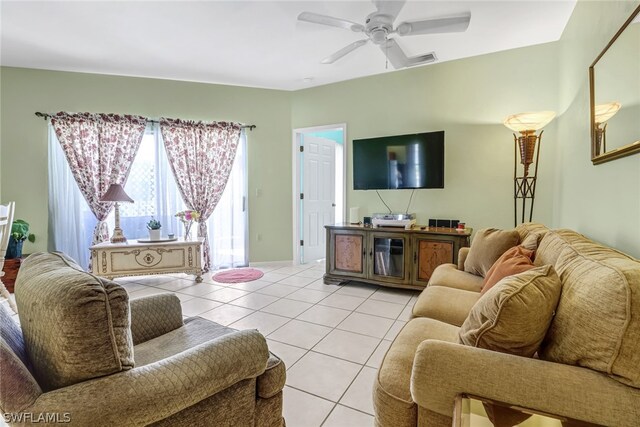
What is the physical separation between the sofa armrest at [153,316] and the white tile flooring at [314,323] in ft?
2.47

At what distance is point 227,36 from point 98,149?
7.64 ft

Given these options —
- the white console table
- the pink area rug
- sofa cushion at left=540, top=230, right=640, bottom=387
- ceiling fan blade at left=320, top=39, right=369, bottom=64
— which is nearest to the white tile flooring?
the pink area rug

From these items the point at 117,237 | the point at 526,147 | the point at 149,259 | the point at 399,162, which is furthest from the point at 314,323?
the point at 117,237

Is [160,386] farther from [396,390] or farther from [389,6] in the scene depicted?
[389,6]

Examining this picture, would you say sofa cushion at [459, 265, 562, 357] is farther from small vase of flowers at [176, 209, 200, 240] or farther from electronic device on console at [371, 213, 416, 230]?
small vase of flowers at [176, 209, 200, 240]

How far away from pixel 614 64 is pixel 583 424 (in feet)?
5.91

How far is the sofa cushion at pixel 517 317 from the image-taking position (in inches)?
39.6

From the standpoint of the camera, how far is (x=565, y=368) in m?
0.92

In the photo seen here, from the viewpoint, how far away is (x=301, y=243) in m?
4.92

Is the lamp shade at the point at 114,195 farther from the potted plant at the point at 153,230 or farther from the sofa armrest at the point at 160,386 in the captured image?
the sofa armrest at the point at 160,386

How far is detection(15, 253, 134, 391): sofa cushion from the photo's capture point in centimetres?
77

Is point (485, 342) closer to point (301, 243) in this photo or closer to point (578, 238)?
point (578, 238)

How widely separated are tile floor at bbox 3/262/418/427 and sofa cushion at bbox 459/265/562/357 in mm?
841

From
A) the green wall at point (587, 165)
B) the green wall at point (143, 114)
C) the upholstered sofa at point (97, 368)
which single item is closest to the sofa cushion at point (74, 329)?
the upholstered sofa at point (97, 368)
